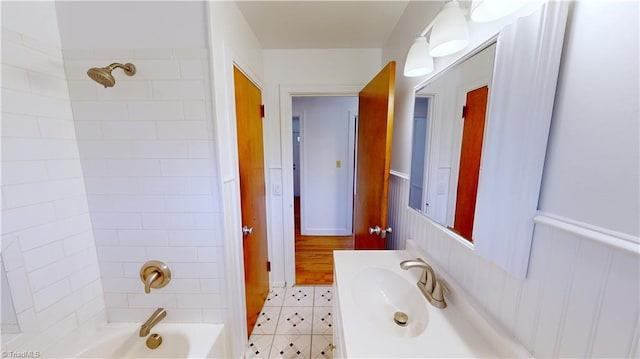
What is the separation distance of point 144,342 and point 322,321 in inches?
45.4

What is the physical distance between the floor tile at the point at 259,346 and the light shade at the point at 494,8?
204 centimetres

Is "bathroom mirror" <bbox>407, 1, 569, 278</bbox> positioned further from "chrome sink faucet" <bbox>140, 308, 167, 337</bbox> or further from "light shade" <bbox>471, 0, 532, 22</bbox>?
"chrome sink faucet" <bbox>140, 308, 167, 337</bbox>

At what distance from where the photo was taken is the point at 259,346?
152 centimetres

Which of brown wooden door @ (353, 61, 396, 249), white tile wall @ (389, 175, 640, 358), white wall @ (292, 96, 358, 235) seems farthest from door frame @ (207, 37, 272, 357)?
white wall @ (292, 96, 358, 235)

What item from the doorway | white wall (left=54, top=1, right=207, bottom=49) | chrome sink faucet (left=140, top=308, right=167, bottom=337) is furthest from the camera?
the doorway

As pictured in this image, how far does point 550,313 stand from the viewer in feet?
1.65

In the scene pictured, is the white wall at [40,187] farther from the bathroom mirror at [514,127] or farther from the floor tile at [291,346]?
the bathroom mirror at [514,127]

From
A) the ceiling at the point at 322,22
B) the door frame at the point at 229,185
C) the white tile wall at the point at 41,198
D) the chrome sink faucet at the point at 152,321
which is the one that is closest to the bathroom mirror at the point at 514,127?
the ceiling at the point at 322,22

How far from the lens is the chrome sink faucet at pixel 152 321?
112cm

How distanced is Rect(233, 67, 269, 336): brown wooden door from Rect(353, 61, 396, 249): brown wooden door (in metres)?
0.86

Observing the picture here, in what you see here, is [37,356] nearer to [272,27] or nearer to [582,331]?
[582,331]

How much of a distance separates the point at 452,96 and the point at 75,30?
1.73m

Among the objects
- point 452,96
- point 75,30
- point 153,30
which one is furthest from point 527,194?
point 75,30

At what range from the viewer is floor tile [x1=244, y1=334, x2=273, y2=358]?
146cm
